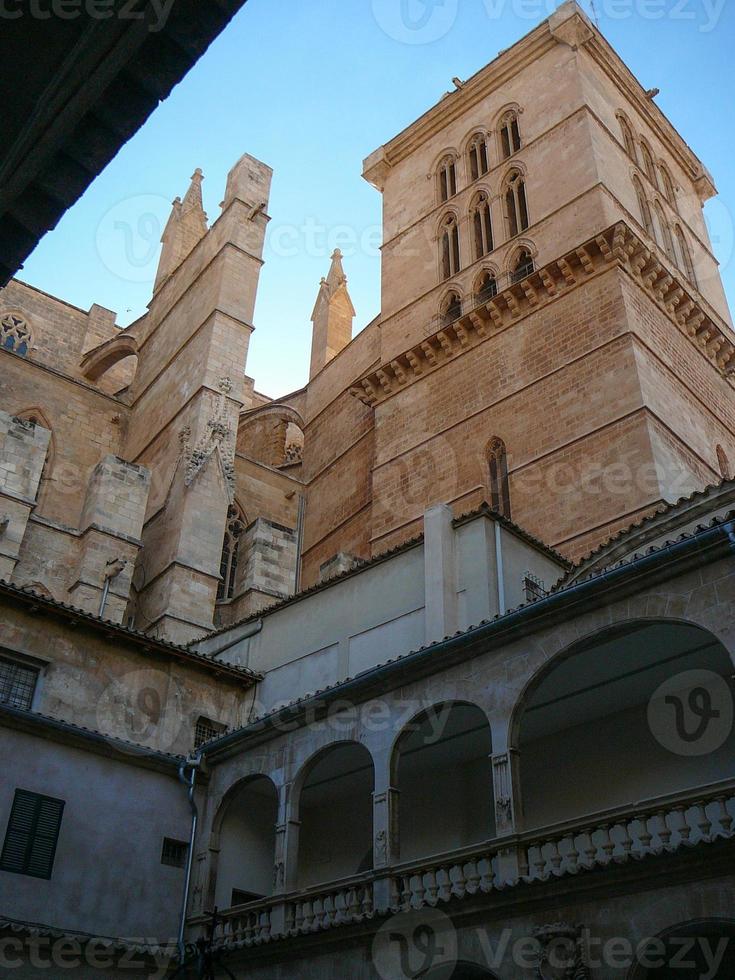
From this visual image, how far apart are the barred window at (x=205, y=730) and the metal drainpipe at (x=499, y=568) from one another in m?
4.65

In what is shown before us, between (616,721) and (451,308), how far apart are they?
44.6 ft

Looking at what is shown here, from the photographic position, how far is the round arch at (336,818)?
13375mm

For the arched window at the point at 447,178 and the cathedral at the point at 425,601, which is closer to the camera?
the cathedral at the point at 425,601

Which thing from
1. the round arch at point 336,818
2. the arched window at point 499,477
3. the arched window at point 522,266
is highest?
the arched window at point 522,266

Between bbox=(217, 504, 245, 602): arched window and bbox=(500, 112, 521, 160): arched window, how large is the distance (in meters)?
10.9

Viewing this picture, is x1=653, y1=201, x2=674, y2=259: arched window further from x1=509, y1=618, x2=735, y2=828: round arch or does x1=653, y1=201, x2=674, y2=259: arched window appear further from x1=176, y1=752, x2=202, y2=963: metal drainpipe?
x1=176, y1=752, x2=202, y2=963: metal drainpipe

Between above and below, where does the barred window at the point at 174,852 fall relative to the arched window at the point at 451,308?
below

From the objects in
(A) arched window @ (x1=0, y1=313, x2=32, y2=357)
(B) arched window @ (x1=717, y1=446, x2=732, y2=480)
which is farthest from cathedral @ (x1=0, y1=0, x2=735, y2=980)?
(A) arched window @ (x1=0, y1=313, x2=32, y2=357)

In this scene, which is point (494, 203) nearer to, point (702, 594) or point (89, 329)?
point (89, 329)

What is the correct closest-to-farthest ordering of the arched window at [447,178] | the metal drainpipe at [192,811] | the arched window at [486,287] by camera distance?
the metal drainpipe at [192,811] → the arched window at [486,287] → the arched window at [447,178]

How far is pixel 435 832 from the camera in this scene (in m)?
12.9

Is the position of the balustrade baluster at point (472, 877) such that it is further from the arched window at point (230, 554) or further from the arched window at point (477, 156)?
the arched window at point (477, 156)

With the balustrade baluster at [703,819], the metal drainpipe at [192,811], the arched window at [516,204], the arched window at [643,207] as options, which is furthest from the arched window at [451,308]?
the balustrade baluster at [703,819]

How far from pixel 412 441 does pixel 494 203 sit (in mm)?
6535
